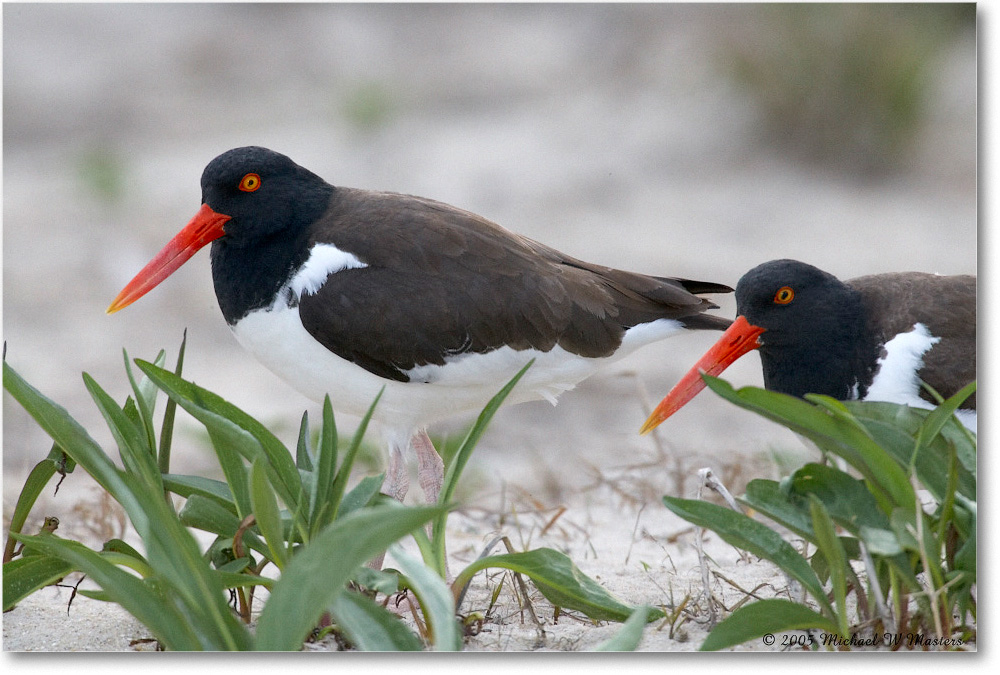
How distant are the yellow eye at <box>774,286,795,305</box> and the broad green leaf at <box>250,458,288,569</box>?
5.21ft

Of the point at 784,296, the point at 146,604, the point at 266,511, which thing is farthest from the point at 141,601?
the point at 784,296

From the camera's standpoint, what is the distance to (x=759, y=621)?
2293mm

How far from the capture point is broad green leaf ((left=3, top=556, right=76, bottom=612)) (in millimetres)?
2529

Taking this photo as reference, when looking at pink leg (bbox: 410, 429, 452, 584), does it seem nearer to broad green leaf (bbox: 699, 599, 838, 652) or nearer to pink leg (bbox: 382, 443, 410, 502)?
A: pink leg (bbox: 382, 443, 410, 502)

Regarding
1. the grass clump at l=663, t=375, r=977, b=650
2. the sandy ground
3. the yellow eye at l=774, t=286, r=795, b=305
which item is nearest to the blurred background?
the sandy ground

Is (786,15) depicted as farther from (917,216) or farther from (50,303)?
(50,303)

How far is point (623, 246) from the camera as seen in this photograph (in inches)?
248

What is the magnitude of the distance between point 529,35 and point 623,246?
4.58 feet

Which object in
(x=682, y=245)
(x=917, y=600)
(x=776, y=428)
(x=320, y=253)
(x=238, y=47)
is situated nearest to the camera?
(x=917, y=600)

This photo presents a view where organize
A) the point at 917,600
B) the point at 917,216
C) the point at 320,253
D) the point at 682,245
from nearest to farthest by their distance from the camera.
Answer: the point at 917,600
the point at 320,253
the point at 917,216
the point at 682,245

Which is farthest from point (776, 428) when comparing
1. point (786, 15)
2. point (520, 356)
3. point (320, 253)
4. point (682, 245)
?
point (320, 253)

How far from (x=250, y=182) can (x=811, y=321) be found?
1.72 meters

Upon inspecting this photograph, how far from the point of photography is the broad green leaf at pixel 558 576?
246cm

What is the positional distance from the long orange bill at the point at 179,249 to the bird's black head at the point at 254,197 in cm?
3
